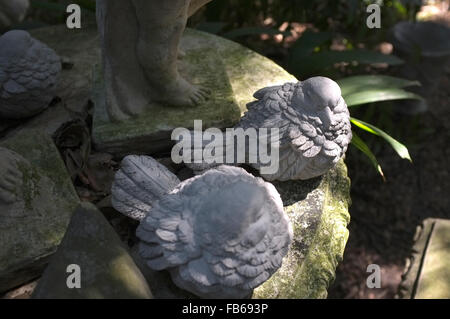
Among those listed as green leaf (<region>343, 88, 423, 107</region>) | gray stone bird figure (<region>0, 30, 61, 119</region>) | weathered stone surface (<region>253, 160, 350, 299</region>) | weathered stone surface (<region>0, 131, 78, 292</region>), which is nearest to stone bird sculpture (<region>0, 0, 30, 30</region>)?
gray stone bird figure (<region>0, 30, 61, 119</region>)

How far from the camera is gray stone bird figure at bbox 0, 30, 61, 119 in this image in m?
1.36

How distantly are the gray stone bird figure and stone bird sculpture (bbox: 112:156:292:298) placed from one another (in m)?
0.56

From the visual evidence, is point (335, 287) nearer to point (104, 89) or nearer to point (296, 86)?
point (296, 86)

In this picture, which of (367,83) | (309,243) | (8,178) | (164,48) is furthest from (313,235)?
(367,83)

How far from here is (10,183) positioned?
1.16 m

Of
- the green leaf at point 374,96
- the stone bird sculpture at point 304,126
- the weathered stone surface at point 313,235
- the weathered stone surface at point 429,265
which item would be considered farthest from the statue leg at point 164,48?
the weathered stone surface at point 429,265

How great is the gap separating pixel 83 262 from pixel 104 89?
573 mm

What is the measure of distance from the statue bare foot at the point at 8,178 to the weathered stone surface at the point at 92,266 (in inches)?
8.1

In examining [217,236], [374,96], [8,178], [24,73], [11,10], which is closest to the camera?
[217,236]

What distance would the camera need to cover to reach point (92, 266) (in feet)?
3.34

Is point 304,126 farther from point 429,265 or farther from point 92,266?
point 429,265

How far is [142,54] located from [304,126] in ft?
1.49

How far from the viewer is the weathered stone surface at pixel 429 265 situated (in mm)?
1599
